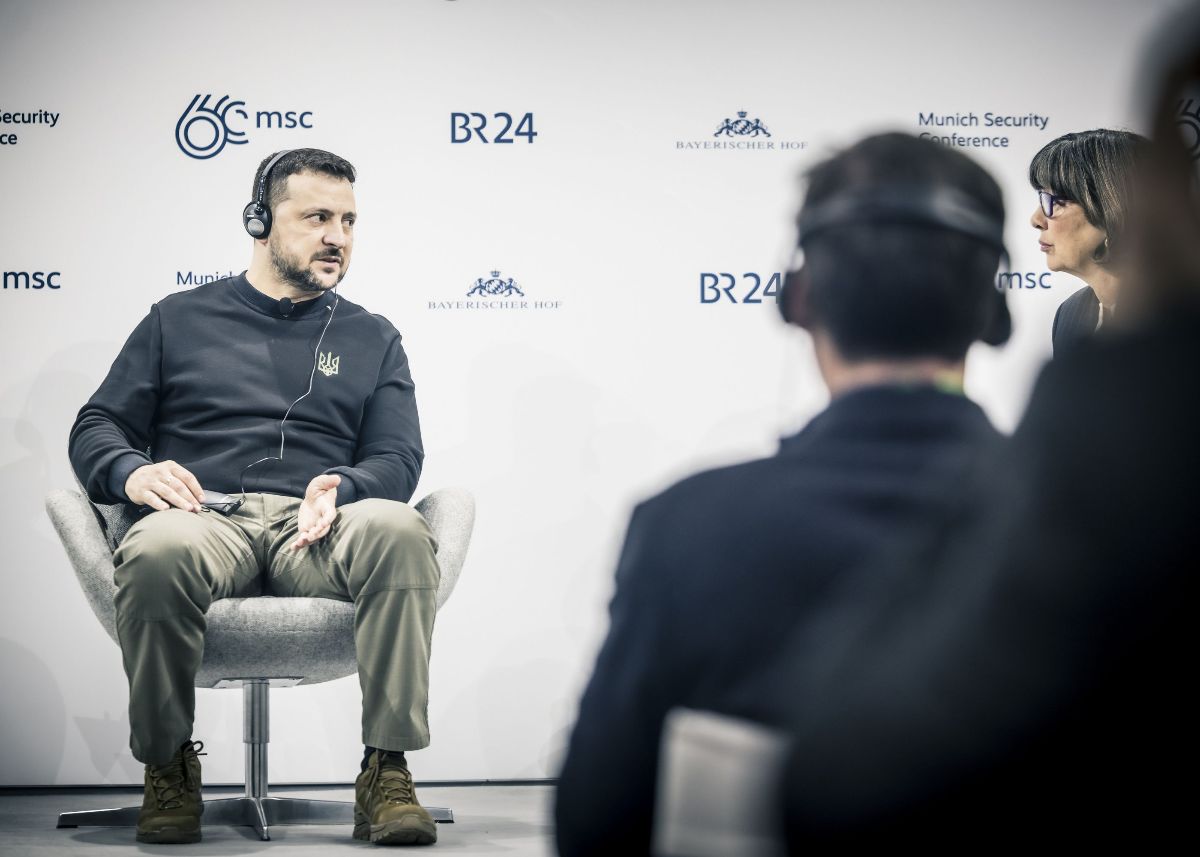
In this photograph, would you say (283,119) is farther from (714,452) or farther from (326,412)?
(714,452)

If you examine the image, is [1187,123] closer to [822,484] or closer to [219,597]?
[822,484]

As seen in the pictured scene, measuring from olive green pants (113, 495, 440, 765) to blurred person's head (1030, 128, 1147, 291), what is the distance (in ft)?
4.94

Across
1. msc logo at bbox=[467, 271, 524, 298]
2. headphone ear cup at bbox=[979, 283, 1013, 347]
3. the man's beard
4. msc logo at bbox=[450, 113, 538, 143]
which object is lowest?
headphone ear cup at bbox=[979, 283, 1013, 347]

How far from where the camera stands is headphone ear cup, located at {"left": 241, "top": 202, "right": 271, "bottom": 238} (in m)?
2.92

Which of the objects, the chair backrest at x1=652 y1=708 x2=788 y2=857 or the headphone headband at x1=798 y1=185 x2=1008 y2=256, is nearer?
the chair backrest at x1=652 y1=708 x2=788 y2=857

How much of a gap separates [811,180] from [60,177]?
305 centimetres

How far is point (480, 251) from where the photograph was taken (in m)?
3.54

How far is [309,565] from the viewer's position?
2576mm

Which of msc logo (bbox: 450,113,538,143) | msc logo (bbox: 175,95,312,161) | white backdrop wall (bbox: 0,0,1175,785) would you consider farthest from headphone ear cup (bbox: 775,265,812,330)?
msc logo (bbox: 175,95,312,161)

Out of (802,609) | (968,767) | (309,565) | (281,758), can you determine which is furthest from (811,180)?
(281,758)

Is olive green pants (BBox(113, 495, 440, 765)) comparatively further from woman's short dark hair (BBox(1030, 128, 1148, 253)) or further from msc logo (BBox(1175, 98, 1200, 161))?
msc logo (BBox(1175, 98, 1200, 161))

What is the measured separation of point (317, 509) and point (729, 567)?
1909 mm

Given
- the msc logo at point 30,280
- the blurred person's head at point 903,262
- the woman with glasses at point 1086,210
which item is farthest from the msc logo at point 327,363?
the blurred person's head at point 903,262

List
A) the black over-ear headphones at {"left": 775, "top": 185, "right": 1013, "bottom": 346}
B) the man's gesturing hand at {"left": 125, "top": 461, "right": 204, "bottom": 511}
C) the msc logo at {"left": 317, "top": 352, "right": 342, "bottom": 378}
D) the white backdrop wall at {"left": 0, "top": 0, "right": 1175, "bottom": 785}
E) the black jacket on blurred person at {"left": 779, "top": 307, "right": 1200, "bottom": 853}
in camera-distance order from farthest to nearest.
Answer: the white backdrop wall at {"left": 0, "top": 0, "right": 1175, "bottom": 785}, the msc logo at {"left": 317, "top": 352, "right": 342, "bottom": 378}, the man's gesturing hand at {"left": 125, "top": 461, "right": 204, "bottom": 511}, the black over-ear headphones at {"left": 775, "top": 185, "right": 1013, "bottom": 346}, the black jacket on blurred person at {"left": 779, "top": 307, "right": 1200, "bottom": 853}
